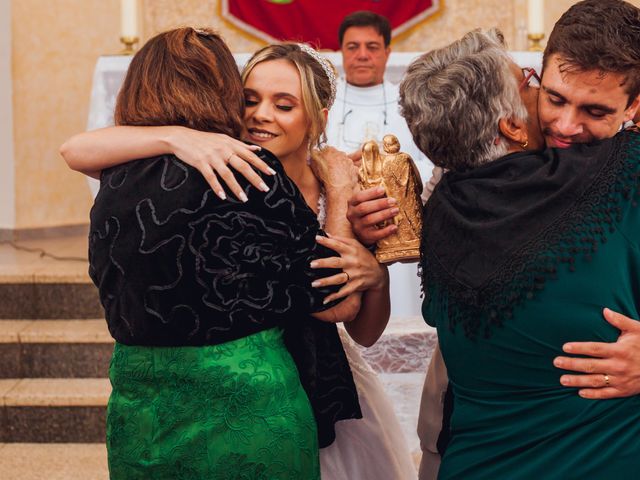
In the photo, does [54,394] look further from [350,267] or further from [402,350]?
[350,267]

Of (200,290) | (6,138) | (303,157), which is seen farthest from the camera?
(6,138)

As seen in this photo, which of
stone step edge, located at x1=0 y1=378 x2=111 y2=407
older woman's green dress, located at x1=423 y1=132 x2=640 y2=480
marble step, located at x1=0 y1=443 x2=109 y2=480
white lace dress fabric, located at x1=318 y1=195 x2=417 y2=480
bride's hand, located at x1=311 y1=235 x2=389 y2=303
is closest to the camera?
older woman's green dress, located at x1=423 y1=132 x2=640 y2=480

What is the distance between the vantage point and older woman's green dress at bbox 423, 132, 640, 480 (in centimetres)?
152

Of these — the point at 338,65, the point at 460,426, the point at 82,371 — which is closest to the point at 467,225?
the point at 460,426

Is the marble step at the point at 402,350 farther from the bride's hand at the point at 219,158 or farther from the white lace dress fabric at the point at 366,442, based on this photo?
the bride's hand at the point at 219,158

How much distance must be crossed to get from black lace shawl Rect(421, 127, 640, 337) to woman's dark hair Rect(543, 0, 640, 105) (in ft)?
0.44

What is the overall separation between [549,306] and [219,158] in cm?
69

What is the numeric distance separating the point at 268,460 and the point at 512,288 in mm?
632

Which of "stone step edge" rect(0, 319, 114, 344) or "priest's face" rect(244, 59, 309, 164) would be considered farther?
"stone step edge" rect(0, 319, 114, 344)

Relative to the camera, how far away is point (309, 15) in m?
6.70

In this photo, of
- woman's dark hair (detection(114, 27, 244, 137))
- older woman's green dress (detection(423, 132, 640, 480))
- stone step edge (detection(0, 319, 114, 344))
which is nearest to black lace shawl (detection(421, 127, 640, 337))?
older woman's green dress (detection(423, 132, 640, 480))

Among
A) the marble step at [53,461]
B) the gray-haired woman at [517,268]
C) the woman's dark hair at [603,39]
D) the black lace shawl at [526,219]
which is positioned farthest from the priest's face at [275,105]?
the marble step at [53,461]

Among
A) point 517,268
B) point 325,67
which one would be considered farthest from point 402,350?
point 517,268

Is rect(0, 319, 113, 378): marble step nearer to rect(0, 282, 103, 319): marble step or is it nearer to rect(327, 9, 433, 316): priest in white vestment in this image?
rect(0, 282, 103, 319): marble step
